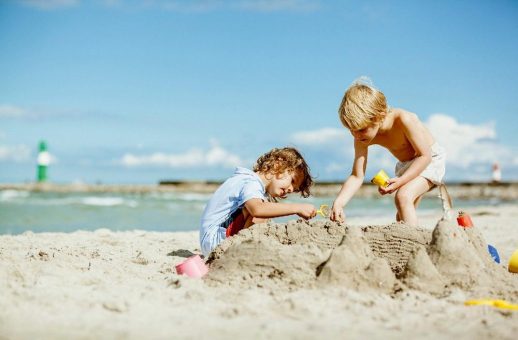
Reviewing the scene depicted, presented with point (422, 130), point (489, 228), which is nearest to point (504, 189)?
point (489, 228)

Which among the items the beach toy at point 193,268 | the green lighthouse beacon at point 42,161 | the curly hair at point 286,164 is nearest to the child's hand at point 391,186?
the curly hair at point 286,164

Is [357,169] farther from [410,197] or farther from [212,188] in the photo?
[212,188]

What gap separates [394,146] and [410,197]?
48 centimetres

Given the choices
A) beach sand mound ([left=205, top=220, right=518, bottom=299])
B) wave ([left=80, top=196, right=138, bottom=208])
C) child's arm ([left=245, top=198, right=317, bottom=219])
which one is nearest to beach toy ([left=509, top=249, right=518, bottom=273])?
beach sand mound ([left=205, top=220, right=518, bottom=299])

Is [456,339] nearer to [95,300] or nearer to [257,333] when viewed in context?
[257,333]

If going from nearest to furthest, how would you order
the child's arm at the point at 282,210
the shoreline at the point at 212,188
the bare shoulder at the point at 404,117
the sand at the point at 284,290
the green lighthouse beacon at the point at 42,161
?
the sand at the point at 284,290
the child's arm at the point at 282,210
the bare shoulder at the point at 404,117
the shoreline at the point at 212,188
the green lighthouse beacon at the point at 42,161

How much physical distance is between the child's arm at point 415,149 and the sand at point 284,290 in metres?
0.89

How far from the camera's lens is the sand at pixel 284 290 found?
215cm

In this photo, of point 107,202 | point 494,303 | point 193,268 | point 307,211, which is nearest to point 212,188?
point 107,202

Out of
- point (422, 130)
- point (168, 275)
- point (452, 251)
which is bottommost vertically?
point (168, 275)

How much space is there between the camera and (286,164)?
4.16 m

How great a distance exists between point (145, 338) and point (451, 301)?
1.47m

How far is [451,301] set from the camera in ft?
8.54

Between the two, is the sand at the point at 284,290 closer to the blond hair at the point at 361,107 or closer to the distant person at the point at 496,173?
the blond hair at the point at 361,107
